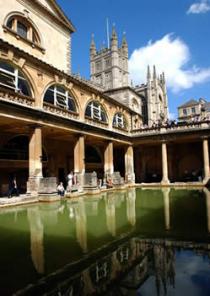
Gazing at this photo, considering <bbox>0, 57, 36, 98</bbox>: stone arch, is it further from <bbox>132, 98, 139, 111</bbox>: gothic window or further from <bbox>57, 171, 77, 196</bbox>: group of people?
<bbox>132, 98, 139, 111</bbox>: gothic window

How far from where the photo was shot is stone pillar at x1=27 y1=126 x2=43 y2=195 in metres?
15.5

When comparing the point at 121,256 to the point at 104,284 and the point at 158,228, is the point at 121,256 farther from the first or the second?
the point at 158,228

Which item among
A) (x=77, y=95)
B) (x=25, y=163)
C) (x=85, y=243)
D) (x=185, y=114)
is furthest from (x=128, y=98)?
(x=85, y=243)

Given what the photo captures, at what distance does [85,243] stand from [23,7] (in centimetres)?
2027

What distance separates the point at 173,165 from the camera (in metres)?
31.9

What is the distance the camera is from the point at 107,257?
5.07m

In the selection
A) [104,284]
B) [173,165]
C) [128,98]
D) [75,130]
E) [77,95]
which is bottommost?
[104,284]

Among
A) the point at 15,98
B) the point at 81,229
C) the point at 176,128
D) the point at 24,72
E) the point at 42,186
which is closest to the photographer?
the point at 81,229

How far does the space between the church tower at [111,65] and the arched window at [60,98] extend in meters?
52.1

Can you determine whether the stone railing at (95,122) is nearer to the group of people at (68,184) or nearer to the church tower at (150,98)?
the group of people at (68,184)

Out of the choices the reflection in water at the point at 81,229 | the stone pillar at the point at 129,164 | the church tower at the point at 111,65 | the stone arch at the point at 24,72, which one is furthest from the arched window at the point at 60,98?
the church tower at the point at 111,65

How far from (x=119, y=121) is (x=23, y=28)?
13.2 meters

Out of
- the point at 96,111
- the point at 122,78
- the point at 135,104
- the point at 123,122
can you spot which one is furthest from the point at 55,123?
the point at 122,78

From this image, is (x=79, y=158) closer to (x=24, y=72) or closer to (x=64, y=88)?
(x=64, y=88)
